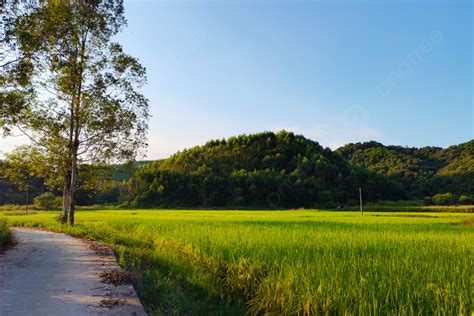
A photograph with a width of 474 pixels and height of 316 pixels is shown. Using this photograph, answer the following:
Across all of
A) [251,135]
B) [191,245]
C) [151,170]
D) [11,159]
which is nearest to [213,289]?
[191,245]

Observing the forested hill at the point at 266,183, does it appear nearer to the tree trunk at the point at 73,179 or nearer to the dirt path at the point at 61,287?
the tree trunk at the point at 73,179

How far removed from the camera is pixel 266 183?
69.7 m

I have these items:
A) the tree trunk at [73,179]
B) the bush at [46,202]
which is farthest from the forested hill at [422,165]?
the bush at [46,202]

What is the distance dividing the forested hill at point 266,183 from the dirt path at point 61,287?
55.8 meters

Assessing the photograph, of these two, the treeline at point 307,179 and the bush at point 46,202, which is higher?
the treeline at point 307,179

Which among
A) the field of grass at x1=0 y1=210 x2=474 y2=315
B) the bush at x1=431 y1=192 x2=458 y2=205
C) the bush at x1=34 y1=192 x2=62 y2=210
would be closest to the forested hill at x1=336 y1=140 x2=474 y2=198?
the bush at x1=431 y1=192 x2=458 y2=205

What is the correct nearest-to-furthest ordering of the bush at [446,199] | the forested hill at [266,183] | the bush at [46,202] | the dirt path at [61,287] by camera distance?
1. the dirt path at [61,287]
2. the bush at [446,199]
3. the bush at [46,202]
4. the forested hill at [266,183]

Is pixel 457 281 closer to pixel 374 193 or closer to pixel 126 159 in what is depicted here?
pixel 126 159

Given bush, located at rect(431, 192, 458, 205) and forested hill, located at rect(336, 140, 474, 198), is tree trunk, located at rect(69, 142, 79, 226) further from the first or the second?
forested hill, located at rect(336, 140, 474, 198)

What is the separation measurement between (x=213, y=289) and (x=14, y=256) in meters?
6.46

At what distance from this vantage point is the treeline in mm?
59781

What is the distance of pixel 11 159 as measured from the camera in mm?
21188

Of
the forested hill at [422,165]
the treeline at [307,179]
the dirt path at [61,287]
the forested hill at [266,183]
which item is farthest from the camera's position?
the forested hill at [266,183]

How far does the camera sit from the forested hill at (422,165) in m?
53.5
